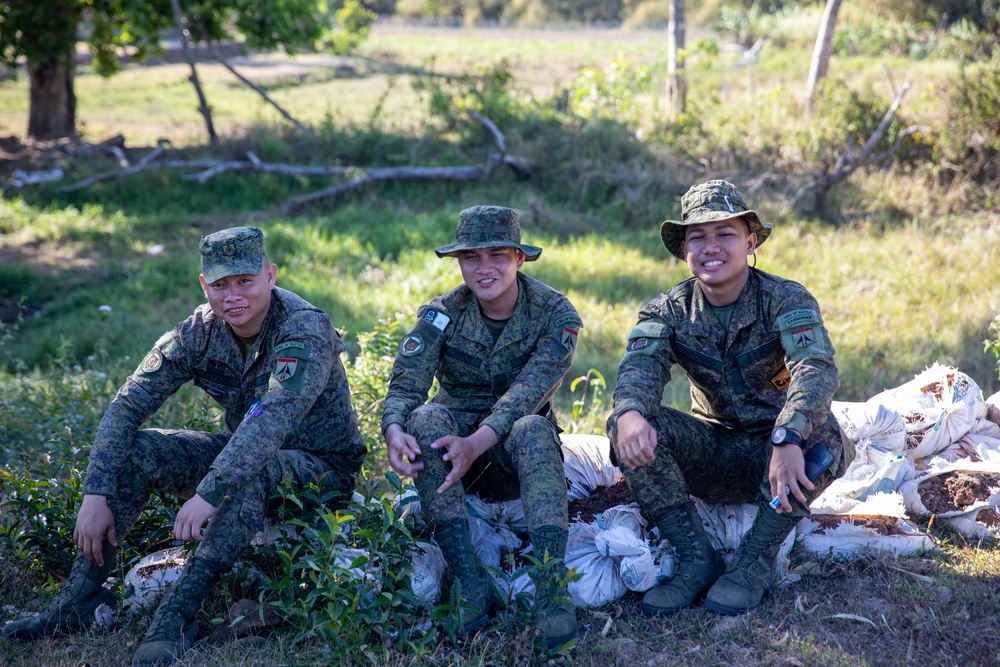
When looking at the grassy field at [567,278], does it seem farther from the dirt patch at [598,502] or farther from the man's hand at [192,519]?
the dirt patch at [598,502]

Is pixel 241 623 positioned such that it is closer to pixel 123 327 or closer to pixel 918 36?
pixel 123 327

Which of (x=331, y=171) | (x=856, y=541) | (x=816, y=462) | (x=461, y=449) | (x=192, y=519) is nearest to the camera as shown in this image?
(x=192, y=519)

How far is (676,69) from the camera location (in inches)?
418

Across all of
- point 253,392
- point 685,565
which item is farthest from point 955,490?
point 253,392

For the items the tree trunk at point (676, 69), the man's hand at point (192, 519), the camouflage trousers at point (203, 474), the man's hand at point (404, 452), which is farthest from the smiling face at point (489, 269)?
the tree trunk at point (676, 69)

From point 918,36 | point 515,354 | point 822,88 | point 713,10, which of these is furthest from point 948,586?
point 713,10

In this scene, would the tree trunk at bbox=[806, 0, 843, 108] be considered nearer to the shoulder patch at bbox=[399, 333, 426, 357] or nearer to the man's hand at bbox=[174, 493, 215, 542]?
the shoulder patch at bbox=[399, 333, 426, 357]

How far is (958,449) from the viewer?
418 cm

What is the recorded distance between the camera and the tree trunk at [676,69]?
33.8 ft

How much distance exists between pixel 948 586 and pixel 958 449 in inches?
45.1

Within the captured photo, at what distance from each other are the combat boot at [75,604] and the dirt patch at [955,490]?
3398 mm

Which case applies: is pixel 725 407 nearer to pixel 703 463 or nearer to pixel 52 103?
pixel 703 463

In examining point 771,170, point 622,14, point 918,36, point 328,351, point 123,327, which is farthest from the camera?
point 622,14

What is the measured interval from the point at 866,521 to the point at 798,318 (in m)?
0.98
